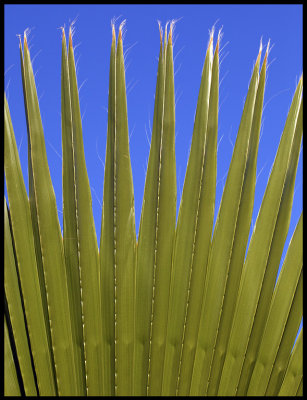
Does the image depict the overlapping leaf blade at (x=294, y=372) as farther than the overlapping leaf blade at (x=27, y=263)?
Yes

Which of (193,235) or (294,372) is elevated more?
(193,235)

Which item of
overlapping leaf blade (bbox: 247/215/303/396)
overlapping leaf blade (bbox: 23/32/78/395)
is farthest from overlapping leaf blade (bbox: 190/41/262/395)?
overlapping leaf blade (bbox: 23/32/78/395)

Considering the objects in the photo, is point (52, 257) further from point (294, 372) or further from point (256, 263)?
point (294, 372)

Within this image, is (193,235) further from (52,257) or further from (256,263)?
(52,257)

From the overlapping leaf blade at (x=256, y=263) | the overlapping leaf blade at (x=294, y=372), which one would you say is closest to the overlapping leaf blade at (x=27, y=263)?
the overlapping leaf blade at (x=256, y=263)

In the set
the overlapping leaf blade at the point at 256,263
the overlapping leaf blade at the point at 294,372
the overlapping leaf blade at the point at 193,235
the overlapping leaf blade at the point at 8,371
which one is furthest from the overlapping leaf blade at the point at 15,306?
the overlapping leaf blade at the point at 294,372

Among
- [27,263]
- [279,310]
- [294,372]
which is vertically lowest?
[294,372]

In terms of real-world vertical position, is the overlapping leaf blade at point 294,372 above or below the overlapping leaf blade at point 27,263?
below

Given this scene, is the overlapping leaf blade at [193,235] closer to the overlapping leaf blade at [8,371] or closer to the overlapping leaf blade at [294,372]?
the overlapping leaf blade at [294,372]

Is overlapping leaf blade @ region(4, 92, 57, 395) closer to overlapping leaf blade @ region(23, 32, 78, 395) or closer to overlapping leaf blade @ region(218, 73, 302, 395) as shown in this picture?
overlapping leaf blade @ region(23, 32, 78, 395)

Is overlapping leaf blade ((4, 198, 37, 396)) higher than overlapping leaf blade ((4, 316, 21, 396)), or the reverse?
overlapping leaf blade ((4, 198, 37, 396))

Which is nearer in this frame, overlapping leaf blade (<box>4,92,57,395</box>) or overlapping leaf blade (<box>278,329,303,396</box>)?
overlapping leaf blade (<box>4,92,57,395</box>)

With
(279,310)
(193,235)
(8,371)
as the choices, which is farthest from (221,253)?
(8,371)

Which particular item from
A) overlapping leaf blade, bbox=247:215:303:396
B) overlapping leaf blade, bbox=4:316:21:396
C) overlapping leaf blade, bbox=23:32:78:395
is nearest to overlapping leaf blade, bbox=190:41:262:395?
overlapping leaf blade, bbox=247:215:303:396
